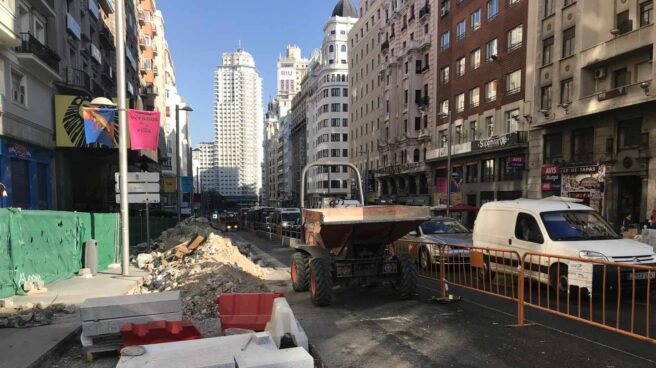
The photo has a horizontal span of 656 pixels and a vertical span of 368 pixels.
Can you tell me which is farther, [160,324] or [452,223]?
[452,223]

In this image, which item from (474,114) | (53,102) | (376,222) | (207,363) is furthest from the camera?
(474,114)

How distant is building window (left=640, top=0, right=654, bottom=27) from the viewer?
2225cm

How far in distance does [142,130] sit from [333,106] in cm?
8946

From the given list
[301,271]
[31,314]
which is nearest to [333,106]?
[301,271]

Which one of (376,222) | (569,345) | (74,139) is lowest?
(569,345)

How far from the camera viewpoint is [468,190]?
128ft

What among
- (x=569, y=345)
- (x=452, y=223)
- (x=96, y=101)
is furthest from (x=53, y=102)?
(x=569, y=345)

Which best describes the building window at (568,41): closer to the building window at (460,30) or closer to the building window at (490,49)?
the building window at (490,49)

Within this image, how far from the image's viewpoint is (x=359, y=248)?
8734mm

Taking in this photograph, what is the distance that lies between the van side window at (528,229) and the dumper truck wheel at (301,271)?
4.77m

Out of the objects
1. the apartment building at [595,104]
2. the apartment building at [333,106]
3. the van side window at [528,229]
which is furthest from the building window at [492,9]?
the apartment building at [333,106]

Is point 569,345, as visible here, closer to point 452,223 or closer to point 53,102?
point 452,223

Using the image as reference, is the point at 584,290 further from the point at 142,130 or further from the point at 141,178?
the point at 141,178

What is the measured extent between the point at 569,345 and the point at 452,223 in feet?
27.7
